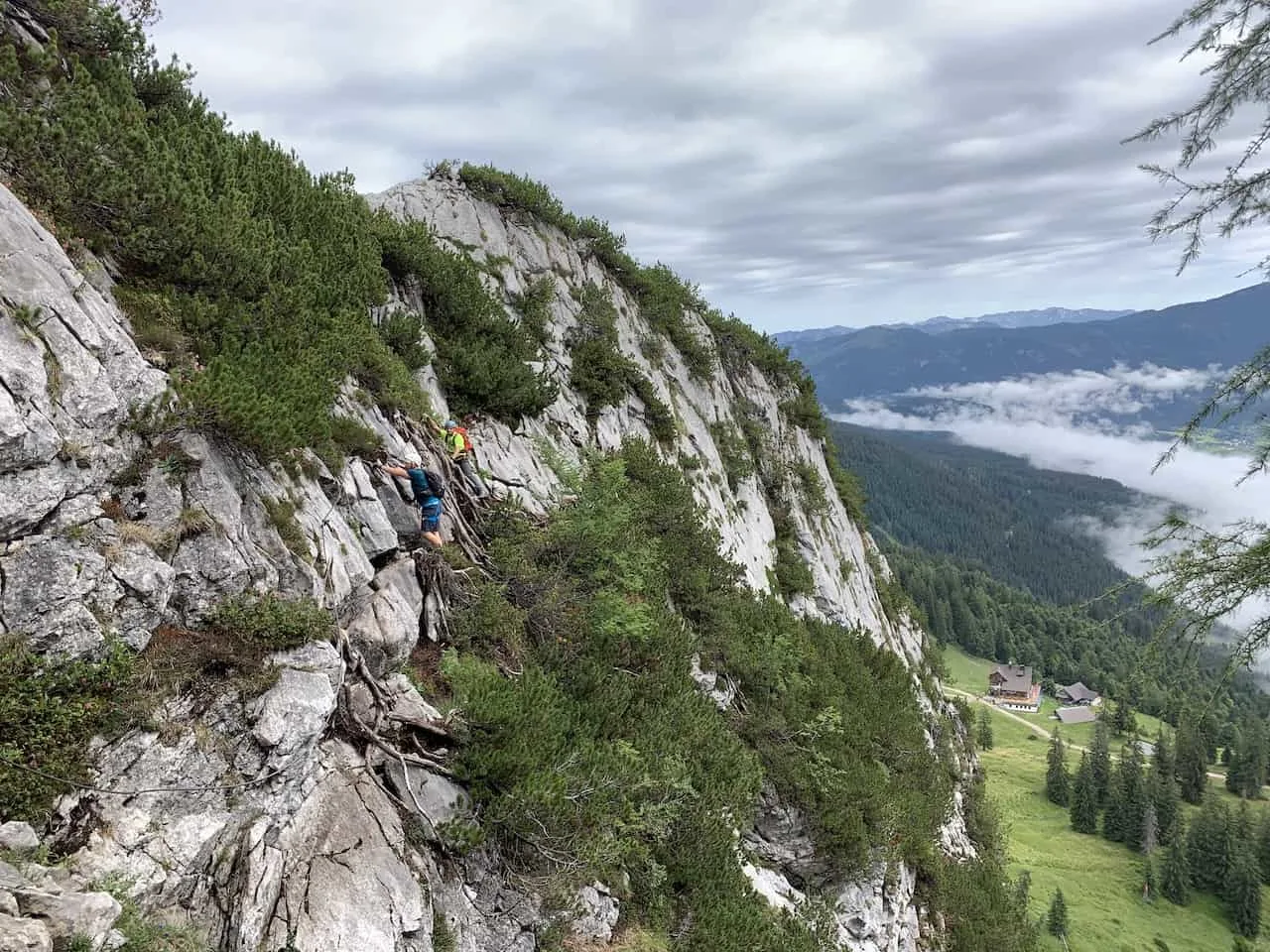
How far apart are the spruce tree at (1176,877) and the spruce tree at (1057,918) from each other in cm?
2229

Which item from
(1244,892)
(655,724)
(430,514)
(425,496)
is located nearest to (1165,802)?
(1244,892)

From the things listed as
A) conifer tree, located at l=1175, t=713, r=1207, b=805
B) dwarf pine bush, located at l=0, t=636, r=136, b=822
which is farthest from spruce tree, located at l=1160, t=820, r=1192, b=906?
dwarf pine bush, located at l=0, t=636, r=136, b=822

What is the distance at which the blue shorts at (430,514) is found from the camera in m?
10.5

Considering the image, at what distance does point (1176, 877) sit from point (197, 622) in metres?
89.5

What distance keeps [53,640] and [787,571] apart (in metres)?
23.1

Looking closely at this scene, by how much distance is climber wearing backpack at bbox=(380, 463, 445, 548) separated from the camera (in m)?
10.5

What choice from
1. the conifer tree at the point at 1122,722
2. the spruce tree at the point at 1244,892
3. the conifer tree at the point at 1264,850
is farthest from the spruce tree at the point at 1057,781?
the conifer tree at the point at 1122,722

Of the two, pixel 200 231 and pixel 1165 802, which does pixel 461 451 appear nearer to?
pixel 200 231

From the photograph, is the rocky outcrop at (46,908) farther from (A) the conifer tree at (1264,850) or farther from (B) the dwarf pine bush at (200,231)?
(A) the conifer tree at (1264,850)

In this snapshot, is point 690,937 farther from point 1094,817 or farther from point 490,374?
point 1094,817

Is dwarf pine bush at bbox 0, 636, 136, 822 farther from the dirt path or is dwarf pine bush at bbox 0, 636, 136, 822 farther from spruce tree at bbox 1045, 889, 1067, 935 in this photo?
the dirt path

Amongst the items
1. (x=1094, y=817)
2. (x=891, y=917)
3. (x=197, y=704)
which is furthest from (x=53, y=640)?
(x=1094, y=817)

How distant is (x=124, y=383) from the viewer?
682cm

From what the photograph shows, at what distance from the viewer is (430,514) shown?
1057 cm
